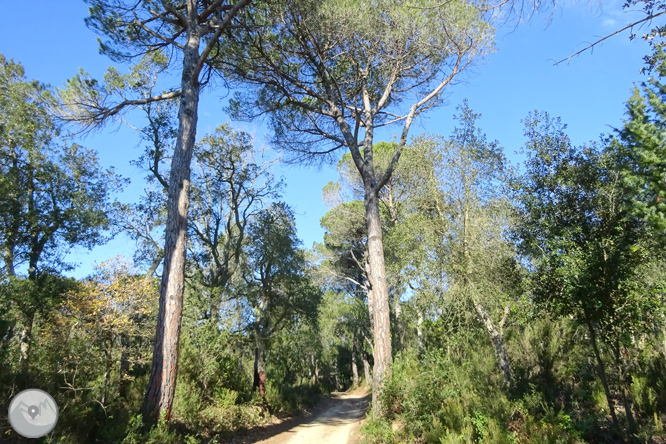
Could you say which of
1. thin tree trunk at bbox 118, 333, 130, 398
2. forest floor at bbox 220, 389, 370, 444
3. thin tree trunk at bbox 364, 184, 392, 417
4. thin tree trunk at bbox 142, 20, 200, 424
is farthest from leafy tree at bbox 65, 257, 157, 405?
thin tree trunk at bbox 364, 184, 392, 417

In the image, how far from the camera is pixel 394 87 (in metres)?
11.2

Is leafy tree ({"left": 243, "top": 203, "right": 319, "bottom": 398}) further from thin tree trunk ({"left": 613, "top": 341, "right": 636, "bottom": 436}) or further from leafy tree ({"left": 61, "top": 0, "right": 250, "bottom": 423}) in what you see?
thin tree trunk ({"left": 613, "top": 341, "right": 636, "bottom": 436})

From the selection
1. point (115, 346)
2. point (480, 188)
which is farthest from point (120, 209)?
point (480, 188)

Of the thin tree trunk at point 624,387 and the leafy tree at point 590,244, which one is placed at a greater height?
the leafy tree at point 590,244

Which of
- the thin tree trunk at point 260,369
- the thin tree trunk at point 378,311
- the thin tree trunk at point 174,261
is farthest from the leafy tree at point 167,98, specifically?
the thin tree trunk at point 260,369

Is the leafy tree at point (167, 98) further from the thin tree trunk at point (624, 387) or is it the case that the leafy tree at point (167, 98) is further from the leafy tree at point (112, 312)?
the thin tree trunk at point (624, 387)

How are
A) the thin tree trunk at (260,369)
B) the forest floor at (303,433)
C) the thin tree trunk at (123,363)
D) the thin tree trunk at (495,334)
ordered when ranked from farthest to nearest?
the thin tree trunk at (260,369) < the forest floor at (303,433) < the thin tree trunk at (495,334) < the thin tree trunk at (123,363)

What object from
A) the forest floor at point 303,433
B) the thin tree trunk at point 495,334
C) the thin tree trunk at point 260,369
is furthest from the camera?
the thin tree trunk at point 260,369

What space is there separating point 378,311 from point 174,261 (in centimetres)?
442

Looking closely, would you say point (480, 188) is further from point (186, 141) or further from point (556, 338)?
point (186, 141)

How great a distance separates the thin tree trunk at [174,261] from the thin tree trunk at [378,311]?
13.3 feet

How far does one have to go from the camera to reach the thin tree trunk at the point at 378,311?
7.77 metres

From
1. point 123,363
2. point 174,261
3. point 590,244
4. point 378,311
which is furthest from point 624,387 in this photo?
point 123,363

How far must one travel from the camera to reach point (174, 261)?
21.7 ft
